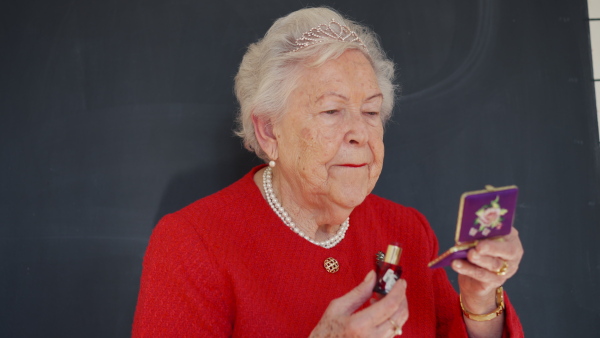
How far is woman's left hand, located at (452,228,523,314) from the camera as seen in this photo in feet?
4.43

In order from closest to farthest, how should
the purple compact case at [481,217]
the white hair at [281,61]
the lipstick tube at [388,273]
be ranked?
1. the purple compact case at [481,217]
2. the lipstick tube at [388,273]
3. the white hair at [281,61]

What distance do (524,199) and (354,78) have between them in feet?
3.33

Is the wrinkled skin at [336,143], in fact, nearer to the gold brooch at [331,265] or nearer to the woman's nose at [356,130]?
the woman's nose at [356,130]

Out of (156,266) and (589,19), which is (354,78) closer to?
(156,266)

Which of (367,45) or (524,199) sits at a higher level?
(367,45)

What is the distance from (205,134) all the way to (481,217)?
4.19 feet

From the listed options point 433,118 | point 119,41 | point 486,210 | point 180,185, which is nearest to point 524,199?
point 433,118

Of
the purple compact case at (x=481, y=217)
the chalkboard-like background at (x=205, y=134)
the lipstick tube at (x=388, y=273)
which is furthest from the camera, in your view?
the chalkboard-like background at (x=205, y=134)

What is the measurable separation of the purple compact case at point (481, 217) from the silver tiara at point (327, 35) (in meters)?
0.72

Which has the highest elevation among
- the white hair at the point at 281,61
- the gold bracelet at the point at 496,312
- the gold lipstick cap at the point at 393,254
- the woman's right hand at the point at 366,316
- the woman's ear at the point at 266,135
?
the white hair at the point at 281,61

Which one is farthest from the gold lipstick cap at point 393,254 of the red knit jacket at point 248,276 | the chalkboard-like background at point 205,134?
the chalkboard-like background at point 205,134

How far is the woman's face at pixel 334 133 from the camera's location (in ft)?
5.61

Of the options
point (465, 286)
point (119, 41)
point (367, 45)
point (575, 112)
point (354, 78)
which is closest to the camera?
point (465, 286)

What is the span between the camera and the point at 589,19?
235 centimetres
